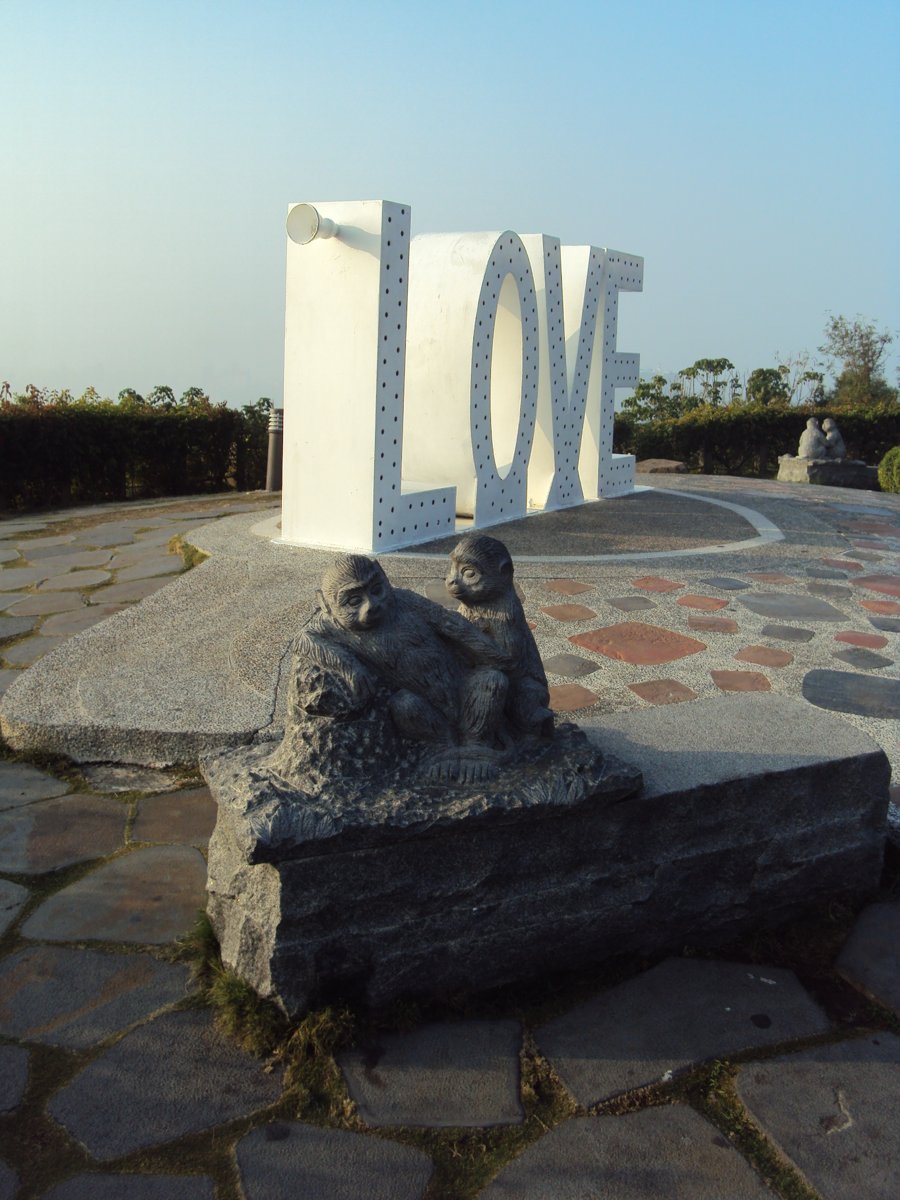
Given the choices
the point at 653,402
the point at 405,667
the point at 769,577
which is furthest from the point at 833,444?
the point at 405,667

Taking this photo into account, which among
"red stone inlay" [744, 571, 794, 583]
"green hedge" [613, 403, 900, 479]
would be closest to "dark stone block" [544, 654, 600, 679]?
"red stone inlay" [744, 571, 794, 583]

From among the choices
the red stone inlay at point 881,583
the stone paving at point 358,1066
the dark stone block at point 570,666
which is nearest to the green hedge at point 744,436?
the red stone inlay at point 881,583

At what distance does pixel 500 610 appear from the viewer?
2584 mm

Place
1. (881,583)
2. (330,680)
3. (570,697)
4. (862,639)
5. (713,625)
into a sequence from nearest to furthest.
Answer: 1. (330,680)
2. (570,697)
3. (862,639)
4. (713,625)
5. (881,583)

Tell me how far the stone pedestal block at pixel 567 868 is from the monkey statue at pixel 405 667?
0.61 feet

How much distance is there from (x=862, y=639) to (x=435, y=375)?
4.25m

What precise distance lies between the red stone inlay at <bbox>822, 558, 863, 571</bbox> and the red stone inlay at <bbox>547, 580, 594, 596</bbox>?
7.18 feet

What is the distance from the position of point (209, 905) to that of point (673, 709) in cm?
161

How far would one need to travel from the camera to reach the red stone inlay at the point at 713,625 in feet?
17.8

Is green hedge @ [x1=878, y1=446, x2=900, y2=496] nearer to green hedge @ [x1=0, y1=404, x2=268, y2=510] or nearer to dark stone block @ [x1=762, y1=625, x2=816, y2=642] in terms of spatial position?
green hedge @ [x1=0, y1=404, x2=268, y2=510]

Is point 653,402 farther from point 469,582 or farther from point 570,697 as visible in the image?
point 469,582

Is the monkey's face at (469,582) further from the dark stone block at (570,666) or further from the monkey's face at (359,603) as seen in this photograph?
the dark stone block at (570,666)

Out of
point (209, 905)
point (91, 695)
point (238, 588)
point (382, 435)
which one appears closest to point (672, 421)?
point (382, 435)

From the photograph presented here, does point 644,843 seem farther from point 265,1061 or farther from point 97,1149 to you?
point 97,1149
